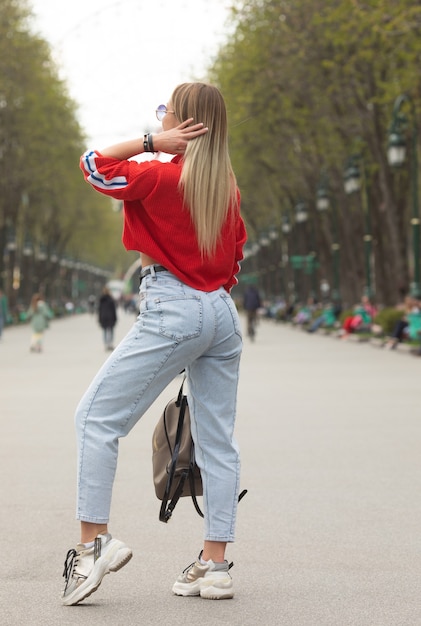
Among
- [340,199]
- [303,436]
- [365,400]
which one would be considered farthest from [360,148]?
[303,436]

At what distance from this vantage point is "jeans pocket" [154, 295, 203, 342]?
4789 mm

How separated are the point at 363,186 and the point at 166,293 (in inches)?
1395

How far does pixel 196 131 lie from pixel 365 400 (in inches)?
411

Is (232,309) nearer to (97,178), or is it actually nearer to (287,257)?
(97,178)

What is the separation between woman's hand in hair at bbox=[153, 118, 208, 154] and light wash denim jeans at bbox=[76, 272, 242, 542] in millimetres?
453

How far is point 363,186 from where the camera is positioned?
39781 millimetres

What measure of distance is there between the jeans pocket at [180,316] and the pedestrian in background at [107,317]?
26906mm

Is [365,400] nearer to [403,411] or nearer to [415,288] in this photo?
[403,411]

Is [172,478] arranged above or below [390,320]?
above

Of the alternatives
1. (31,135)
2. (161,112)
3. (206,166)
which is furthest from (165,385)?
(31,135)

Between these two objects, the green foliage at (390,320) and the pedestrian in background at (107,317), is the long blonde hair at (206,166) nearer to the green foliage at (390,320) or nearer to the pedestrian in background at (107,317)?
the green foliage at (390,320)

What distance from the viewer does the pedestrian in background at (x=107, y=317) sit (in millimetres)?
31797

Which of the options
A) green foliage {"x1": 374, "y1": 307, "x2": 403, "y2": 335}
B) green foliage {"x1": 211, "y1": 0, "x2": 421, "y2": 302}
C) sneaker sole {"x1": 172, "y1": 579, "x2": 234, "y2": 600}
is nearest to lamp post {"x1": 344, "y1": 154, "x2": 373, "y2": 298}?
green foliage {"x1": 211, "y1": 0, "x2": 421, "y2": 302}

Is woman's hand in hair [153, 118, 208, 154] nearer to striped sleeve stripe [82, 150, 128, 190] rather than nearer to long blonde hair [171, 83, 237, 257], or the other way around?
long blonde hair [171, 83, 237, 257]
